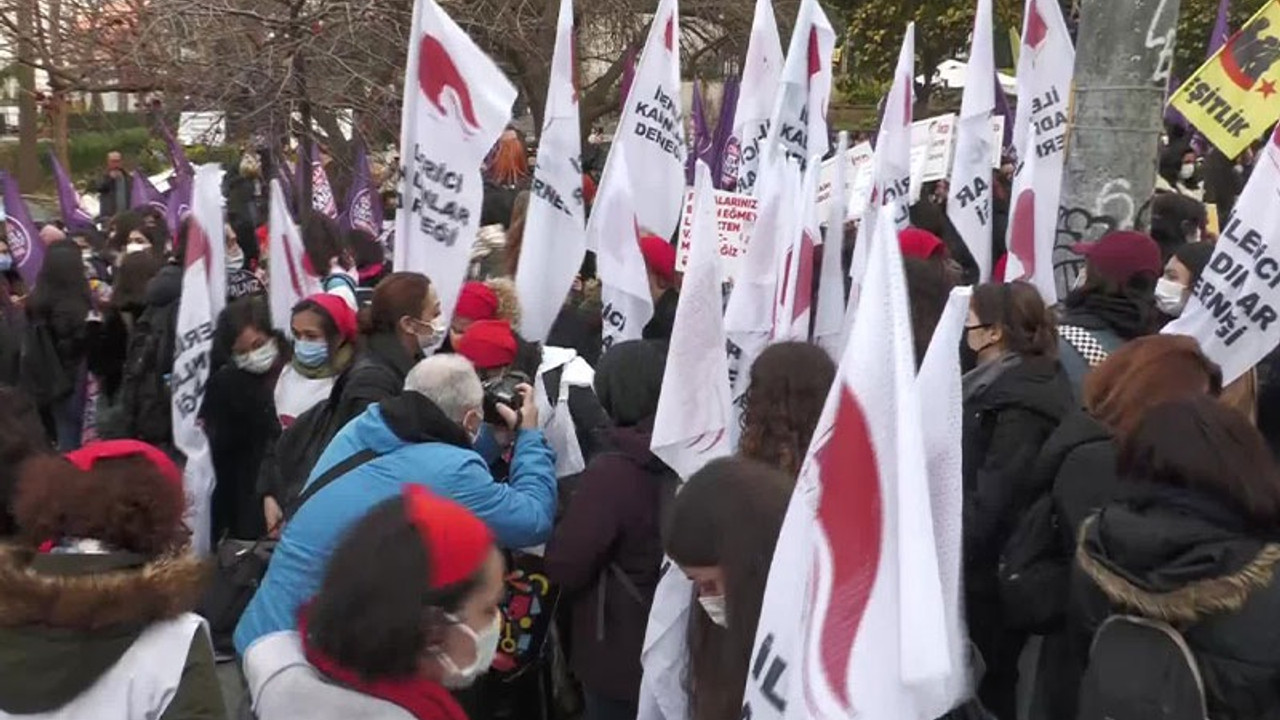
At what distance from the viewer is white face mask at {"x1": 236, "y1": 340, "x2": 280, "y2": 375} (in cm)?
546

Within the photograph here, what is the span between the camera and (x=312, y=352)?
493 cm

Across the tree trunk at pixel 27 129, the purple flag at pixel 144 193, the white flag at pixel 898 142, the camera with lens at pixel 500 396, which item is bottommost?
the tree trunk at pixel 27 129

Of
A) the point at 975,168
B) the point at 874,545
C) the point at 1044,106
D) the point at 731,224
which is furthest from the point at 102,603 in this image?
the point at 1044,106

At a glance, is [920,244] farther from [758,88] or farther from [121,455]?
[121,455]

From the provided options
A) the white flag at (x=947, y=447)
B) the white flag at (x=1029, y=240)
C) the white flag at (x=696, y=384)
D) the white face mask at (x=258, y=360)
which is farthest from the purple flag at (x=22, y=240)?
the white flag at (x=947, y=447)

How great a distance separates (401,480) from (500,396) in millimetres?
839

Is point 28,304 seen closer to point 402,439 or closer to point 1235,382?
point 402,439

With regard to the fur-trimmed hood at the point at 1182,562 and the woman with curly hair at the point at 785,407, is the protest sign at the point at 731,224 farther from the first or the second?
the fur-trimmed hood at the point at 1182,562

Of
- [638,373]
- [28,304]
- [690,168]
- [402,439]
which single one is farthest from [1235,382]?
[690,168]

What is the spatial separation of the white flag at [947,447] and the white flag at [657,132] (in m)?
4.25

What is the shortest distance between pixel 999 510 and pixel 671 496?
33.8 inches

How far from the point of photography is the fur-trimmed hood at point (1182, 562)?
2.71 metres

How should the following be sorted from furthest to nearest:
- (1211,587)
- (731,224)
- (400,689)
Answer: (731,224) → (1211,587) → (400,689)

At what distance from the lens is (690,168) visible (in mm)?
10695
